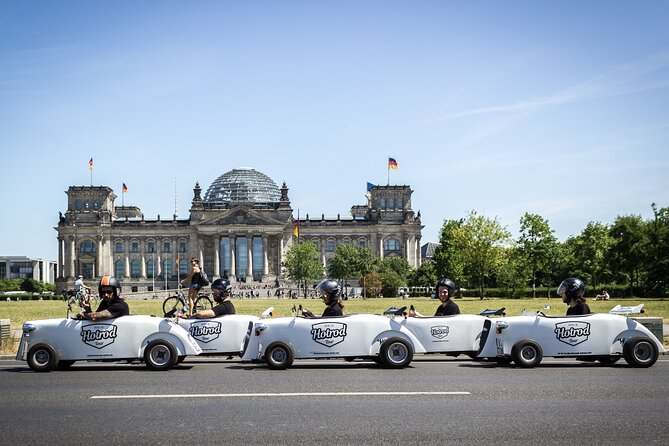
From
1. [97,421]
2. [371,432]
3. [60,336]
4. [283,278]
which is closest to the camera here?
[371,432]

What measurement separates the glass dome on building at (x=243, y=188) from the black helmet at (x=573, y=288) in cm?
14603

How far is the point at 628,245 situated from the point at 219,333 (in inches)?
3231

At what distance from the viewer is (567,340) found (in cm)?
1748

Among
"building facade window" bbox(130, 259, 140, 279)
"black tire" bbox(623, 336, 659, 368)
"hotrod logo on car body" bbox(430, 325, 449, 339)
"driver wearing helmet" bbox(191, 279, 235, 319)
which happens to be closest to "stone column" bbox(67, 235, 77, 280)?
"building facade window" bbox(130, 259, 140, 279)

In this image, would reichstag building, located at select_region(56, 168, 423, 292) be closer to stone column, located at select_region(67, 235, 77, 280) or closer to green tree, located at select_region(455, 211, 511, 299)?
stone column, located at select_region(67, 235, 77, 280)

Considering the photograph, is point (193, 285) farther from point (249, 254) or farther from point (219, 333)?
point (249, 254)

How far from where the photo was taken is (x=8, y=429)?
34.1 ft

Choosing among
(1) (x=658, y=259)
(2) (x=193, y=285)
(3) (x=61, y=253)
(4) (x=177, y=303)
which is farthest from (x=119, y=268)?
(2) (x=193, y=285)

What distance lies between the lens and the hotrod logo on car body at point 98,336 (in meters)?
17.1

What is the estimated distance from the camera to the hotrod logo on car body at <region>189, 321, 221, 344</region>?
58.6 ft

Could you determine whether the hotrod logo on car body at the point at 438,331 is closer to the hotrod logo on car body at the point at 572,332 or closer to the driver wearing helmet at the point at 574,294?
the hotrod logo on car body at the point at 572,332

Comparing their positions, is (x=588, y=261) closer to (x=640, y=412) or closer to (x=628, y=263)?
(x=628, y=263)

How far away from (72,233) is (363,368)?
142m

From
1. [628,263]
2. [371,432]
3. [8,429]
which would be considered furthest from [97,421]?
[628,263]
